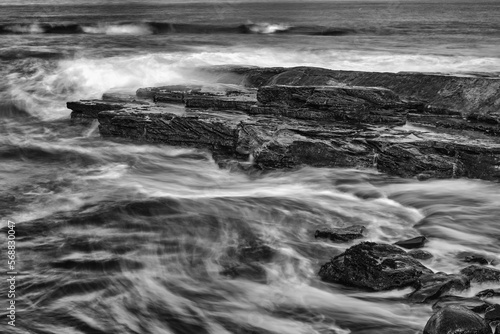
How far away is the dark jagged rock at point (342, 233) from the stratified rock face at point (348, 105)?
4.32 meters

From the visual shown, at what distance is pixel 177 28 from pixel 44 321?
4305cm

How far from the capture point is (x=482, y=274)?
8227 mm

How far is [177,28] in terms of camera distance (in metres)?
48.6

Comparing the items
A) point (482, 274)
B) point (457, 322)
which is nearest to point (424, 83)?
point (482, 274)

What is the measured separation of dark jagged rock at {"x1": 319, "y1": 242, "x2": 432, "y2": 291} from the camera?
8.24 metres

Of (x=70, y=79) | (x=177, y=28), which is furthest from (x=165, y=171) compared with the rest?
(x=177, y=28)

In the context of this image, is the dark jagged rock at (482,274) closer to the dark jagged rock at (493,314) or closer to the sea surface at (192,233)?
the sea surface at (192,233)

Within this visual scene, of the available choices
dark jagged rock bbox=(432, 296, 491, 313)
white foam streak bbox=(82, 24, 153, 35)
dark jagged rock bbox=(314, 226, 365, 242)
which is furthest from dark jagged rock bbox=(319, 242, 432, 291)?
A: white foam streak bbox=(82, 24, 153, 35)

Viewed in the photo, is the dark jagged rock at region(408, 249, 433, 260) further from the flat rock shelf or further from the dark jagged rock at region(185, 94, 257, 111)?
the dark jagged rock at region(185, 94, 257, 111)

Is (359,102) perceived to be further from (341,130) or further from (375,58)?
(375,58)

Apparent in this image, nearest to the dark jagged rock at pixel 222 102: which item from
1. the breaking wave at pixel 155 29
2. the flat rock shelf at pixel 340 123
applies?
the flat rock shelf at pixel 340 123

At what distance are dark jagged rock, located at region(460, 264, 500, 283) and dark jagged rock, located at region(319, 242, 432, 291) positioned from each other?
1.84ft

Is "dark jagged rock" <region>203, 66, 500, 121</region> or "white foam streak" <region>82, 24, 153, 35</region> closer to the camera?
"dark jagged rock" <region>203, 66, 500, 121</region>

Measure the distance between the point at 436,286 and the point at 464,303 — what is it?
48cm
